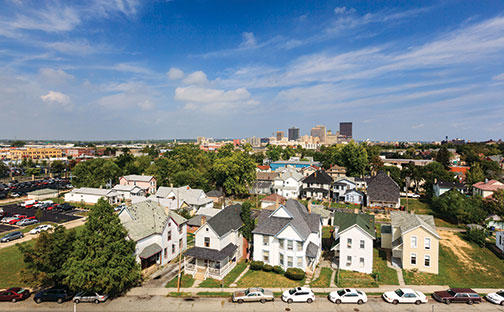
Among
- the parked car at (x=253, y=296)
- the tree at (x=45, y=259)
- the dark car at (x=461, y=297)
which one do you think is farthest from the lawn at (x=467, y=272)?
the tree at (x=45, y=259)

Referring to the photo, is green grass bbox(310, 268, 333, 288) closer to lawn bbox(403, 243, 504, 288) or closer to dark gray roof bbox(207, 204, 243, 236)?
lawn bbox(403, 243, 504, 288)

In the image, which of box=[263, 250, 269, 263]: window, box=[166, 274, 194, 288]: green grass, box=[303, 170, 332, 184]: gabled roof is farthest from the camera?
box=[303, 170, 332, 184]: gabled roof

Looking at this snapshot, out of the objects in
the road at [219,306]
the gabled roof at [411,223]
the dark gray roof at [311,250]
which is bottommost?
the road at [219,306]

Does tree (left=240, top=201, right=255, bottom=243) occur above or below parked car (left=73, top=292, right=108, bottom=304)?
above

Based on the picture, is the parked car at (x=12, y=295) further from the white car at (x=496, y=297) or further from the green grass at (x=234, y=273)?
the white car at (x=496, y=297)

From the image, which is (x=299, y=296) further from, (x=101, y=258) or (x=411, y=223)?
(x=101, y=258)

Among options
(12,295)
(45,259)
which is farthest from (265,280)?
(12,295)

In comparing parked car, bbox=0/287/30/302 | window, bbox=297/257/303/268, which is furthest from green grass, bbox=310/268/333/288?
parked car, bbox=0/287/30/302
